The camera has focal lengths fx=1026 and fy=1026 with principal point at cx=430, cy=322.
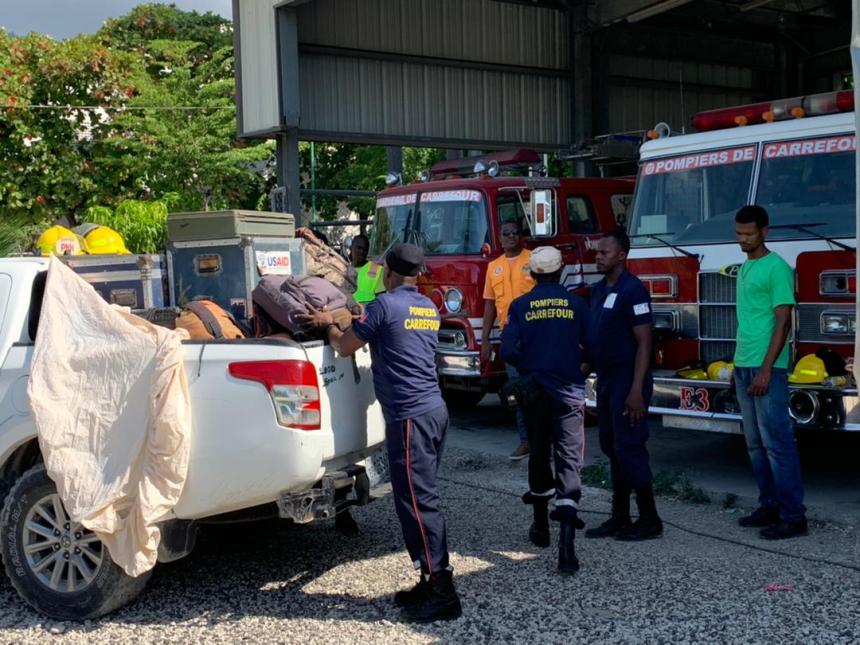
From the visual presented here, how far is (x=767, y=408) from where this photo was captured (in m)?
6.01

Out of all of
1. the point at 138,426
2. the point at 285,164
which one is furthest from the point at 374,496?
the point at 285,164

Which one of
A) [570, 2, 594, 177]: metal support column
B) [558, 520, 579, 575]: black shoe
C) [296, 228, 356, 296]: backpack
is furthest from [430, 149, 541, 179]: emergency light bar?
[570, 2, 594, 177]: metal support column

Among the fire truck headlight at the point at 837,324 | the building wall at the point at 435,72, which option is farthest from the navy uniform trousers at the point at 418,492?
the building wall at the point at 435,72

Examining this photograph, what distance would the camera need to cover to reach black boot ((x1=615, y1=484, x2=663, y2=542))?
6133 mm

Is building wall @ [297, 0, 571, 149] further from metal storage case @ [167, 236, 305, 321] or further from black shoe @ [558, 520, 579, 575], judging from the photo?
black shoe @ [558, 520, 579, 575]

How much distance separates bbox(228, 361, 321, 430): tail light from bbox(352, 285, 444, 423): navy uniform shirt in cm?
36

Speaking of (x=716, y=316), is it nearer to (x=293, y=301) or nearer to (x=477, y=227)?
(x=477, y=227)

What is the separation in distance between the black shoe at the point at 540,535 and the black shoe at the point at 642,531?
456mm

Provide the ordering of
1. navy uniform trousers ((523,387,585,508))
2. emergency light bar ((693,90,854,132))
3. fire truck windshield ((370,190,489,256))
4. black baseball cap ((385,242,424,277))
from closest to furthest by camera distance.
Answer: black baseball cap ((385,242,424,277)) → navy uniform trousers ((523,387,585,508)) → emergency light bar ((693,90,854,132)) → fire truck windshield ((370,190,489,256))

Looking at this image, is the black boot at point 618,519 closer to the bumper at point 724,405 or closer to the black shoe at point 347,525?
the bumper at point 724,405

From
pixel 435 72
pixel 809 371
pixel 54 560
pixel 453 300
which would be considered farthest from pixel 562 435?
pixel 435 72

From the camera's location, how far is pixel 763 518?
20.8ft

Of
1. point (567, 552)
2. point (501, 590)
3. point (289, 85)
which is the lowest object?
point (501, 590)

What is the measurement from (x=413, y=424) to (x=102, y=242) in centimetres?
445
